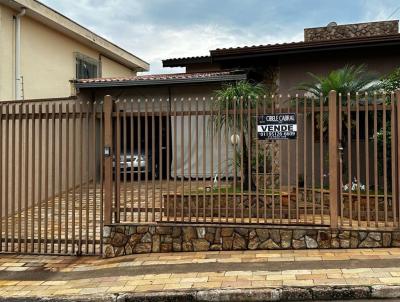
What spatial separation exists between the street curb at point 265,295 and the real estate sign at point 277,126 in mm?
2505

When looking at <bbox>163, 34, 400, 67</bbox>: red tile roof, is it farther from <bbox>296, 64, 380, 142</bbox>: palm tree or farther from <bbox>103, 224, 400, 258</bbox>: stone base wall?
<bbox>103, 224, 400, 258</bbox>: stone base wall

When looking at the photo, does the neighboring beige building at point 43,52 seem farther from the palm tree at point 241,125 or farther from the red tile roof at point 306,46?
the palm tree at point 241,125

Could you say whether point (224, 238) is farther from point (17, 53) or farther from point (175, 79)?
point (17, 53)

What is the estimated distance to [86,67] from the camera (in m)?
15.8

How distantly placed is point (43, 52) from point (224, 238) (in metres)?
8.77

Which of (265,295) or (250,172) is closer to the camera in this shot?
(265,295)

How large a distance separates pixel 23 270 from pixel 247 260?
10.8ft

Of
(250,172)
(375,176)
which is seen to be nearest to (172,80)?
(250,172)

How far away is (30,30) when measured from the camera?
12.6 metres

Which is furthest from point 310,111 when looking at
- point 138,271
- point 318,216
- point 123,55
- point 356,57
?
point 123,55

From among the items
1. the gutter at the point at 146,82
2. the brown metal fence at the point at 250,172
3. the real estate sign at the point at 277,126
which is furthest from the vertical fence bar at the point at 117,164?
the gutter at the point at 146,82

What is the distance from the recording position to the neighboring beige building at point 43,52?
37.9ft

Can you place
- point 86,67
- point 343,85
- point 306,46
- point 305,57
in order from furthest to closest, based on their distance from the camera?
point 86,67
point 305,57
point 306,46
point 343,85

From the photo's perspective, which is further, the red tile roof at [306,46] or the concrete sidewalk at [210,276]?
the red tile roof at [306,46]
